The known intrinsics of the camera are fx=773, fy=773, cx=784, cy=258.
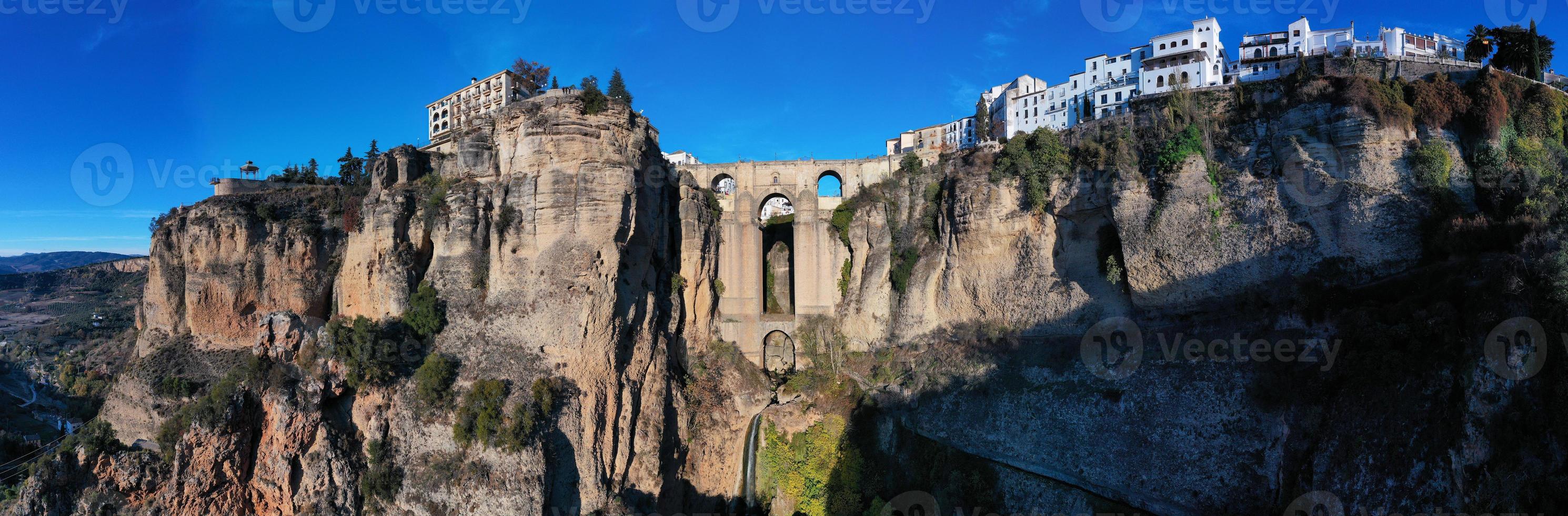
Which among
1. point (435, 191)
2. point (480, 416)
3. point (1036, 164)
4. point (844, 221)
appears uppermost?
point (1036, 164)

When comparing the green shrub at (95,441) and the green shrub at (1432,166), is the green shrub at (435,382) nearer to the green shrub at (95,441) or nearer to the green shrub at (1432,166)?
the green shrub at (95,441)

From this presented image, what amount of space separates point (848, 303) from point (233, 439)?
1887 centimetres

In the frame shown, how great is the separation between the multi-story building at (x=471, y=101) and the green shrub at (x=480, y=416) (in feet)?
85.1

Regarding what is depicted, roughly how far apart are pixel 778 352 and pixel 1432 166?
20131 mm

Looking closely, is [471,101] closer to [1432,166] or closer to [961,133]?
[961,133]

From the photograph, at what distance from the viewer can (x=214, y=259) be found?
965 inches

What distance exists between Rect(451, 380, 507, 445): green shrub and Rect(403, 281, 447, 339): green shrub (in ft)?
8.72

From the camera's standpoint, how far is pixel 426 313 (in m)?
22.3

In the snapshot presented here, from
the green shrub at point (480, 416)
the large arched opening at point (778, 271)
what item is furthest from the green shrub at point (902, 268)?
the green shrub at point (480, 416)

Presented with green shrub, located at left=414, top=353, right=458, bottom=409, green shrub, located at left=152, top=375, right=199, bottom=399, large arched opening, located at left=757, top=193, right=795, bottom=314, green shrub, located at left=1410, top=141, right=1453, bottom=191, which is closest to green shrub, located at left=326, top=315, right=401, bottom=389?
green shrub, located at left=414, top=353, right=458, bottom=409

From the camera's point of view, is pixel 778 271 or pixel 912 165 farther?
pixel 778 271

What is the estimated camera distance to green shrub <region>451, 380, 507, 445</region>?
20.3m

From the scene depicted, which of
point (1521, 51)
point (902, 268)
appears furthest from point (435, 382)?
point (1521, 51)

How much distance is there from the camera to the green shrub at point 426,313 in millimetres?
22188
